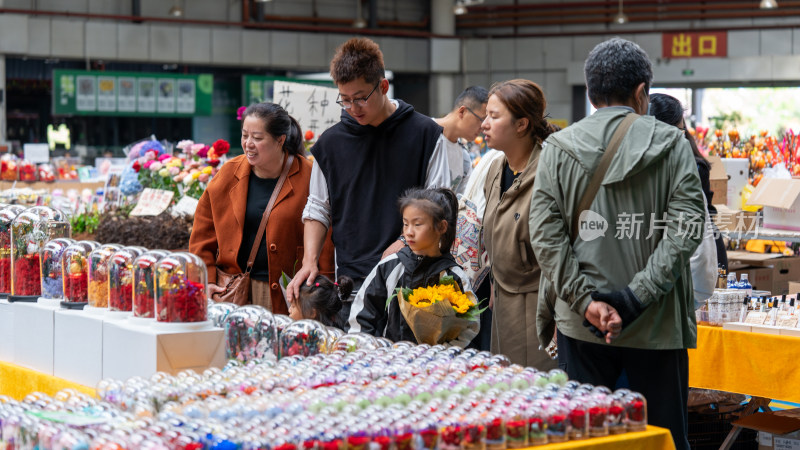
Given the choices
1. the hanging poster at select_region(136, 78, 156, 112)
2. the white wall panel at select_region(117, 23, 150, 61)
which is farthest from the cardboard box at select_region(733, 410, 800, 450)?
the white wall panel at select_region(117, 23, 150, 61)

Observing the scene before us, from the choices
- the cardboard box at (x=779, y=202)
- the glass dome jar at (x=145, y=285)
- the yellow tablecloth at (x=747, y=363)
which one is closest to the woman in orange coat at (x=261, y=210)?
the glass dome jar at (x=145, y=285)

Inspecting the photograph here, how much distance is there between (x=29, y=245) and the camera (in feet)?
10.2

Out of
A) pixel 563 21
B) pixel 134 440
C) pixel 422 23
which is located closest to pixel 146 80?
pixel 422 23

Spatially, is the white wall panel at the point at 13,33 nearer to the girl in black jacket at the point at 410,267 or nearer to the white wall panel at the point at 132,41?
the white wall panel at the point at 132,41

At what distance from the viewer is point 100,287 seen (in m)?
2.72

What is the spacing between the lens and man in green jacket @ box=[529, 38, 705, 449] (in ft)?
Answer: 8.22

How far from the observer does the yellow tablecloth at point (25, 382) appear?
8.84ft

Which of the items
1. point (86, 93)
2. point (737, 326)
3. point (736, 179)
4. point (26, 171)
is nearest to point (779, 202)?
point (736, 179)

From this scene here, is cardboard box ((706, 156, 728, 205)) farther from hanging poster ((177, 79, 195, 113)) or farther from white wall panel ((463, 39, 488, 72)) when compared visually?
white wall panel ((463, 39, 488, 72))

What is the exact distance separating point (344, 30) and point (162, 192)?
34.7ft

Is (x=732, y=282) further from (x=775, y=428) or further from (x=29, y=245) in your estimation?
(x=29, y=245)

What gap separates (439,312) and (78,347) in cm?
98

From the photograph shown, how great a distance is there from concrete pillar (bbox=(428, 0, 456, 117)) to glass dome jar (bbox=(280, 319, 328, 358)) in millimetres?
13815

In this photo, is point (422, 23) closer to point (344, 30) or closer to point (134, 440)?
point (344, 30)
